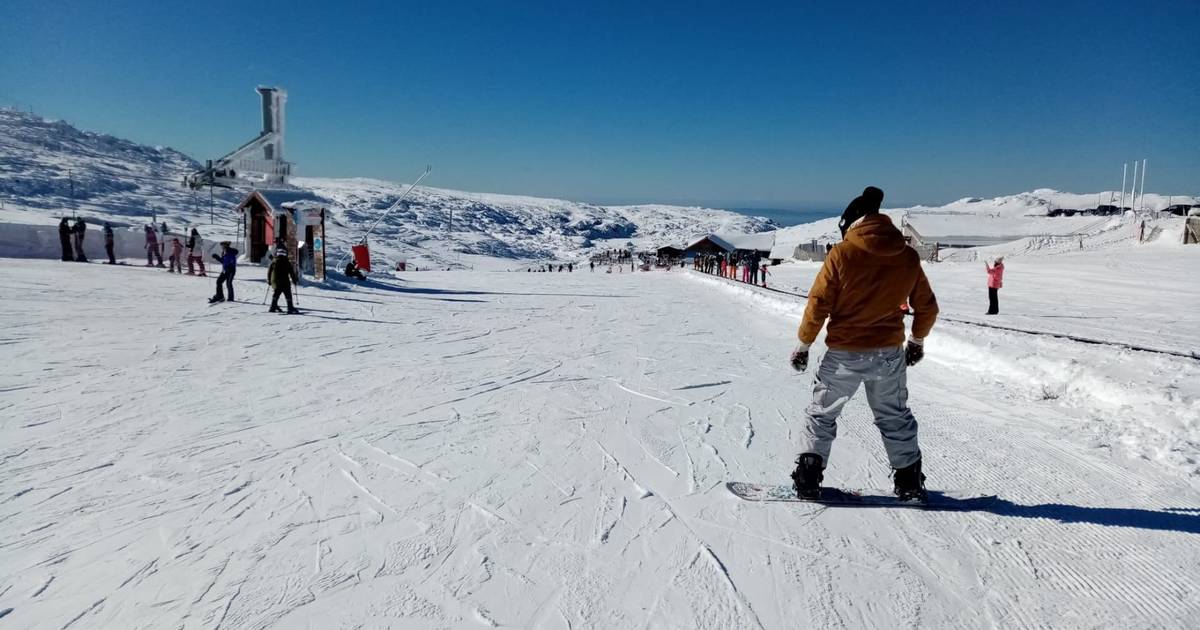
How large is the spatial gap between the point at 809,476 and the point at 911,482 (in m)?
0.53

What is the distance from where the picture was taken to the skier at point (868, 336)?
2986 mm

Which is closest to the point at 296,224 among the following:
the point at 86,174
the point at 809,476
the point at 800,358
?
the point at 800,358

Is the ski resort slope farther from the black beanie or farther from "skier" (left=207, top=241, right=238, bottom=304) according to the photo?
"skier" (left=207, top=241, right=238, bottom=304)

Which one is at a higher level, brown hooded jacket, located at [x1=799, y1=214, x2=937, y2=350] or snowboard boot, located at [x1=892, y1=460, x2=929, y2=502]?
brown hooded jacket, located at [x1=799, y1=214, x2=937, y2=350]

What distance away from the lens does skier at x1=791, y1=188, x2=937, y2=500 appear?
299cm

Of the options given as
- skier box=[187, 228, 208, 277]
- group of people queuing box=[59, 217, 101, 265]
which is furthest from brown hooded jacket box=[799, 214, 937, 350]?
group of people queuing box=[59, 217, 101, 265]

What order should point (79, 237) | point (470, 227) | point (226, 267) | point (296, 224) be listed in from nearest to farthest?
1. point (226, 267)
2. point (296, 224)
3. point (79, 237)
4. point (470, 227)

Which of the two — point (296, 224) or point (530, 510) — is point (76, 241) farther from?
point (530, 510)

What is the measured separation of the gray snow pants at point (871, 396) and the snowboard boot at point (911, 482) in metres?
0.03

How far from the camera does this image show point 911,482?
3.12 m

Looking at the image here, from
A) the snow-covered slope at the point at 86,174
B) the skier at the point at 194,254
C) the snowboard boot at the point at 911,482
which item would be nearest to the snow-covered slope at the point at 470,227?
the snow-covered slope at the point at 86,174

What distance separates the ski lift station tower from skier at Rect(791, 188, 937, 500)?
25.0 m

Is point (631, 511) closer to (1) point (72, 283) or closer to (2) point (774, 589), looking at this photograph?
(2) point (774, 589)

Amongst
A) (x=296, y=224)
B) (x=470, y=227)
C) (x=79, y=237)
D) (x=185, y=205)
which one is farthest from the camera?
(x=470, y=227)
